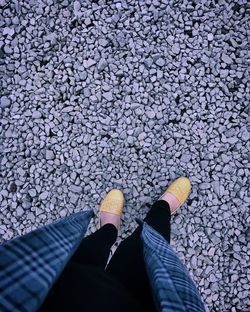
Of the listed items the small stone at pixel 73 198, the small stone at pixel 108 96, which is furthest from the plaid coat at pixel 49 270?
the small stone at pixel 108 96

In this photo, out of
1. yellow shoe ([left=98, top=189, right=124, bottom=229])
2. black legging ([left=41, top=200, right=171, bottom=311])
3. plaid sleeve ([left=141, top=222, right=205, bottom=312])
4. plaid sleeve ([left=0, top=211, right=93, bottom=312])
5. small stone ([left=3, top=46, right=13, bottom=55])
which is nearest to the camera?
plaid sleeve ([left=0, top=211, right=93, bottom=312])

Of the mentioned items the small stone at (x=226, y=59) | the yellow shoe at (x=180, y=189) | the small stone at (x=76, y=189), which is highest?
the small stone at (x=226, y=59)

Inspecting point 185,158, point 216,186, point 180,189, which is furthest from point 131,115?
point 216,186

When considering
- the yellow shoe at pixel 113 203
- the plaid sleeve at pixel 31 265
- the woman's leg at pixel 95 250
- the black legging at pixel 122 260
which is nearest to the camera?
the plaid sleeve at pixel 31 265

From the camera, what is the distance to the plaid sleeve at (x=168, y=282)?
3.30 ft

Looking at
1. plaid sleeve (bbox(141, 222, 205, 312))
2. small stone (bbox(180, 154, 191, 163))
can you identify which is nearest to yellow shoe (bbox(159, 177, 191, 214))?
small stone (bbox(180, 154, 191, 163))

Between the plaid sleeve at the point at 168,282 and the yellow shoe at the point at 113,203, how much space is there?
0.58 meters

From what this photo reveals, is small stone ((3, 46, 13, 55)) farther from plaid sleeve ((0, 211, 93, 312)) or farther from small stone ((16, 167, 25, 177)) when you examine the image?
plaid sleeve ((0, 211, 93, 312))

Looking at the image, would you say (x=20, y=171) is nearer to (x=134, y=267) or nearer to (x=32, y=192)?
(x=32, y=192)

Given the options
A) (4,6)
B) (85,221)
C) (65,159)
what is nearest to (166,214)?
(85,221)

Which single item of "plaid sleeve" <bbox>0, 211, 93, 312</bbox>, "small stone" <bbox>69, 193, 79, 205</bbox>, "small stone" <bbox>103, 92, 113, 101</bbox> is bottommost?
"small stone" <bbox>69, 193, 79, 205</bbox>

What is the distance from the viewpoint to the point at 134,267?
53.3 inches

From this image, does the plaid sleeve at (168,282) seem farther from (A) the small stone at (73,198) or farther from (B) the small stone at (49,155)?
(B) the small stone at (49,155)

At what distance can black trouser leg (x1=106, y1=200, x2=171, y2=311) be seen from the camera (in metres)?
1.24
